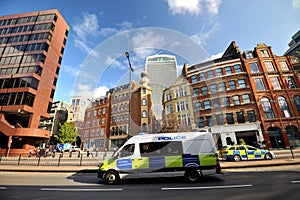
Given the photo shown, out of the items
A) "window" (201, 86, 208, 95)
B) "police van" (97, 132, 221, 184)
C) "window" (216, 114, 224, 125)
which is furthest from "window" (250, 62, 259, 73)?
"police van" (97, 132, 221, 184)

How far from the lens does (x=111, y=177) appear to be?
715 cm

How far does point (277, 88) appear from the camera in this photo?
25312mm

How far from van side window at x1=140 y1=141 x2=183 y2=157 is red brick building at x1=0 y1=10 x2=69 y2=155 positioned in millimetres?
29176

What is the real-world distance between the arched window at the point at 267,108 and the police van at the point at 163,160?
23.5 m

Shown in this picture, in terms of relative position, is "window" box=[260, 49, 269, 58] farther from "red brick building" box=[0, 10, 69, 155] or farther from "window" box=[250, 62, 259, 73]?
"red brick building" box=[0, 10, 69, 155]

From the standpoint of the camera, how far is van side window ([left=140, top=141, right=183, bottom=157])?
7.36 meters

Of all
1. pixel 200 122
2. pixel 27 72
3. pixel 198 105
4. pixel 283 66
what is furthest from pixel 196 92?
pixel 27 72

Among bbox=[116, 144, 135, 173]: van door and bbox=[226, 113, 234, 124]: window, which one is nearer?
bbox=[116, 144, 135, 173]: van door

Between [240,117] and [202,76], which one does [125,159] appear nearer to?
[240,117]

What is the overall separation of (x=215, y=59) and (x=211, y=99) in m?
9.80

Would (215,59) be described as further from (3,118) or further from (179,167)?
(3,118)

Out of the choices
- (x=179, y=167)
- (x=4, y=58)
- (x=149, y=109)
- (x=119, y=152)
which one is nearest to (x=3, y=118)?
(x=4, y=58)

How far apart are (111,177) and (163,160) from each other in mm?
2820

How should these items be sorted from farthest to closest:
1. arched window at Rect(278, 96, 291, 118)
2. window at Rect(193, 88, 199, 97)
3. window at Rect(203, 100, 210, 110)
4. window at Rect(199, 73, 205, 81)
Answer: window at Rect(199, 73, 205, 81) < window at Rect(193, 88, 199, 97) < window at Rect(203, 100, 210, 110) < arched window at Rect(278, 96, 291, 118)
